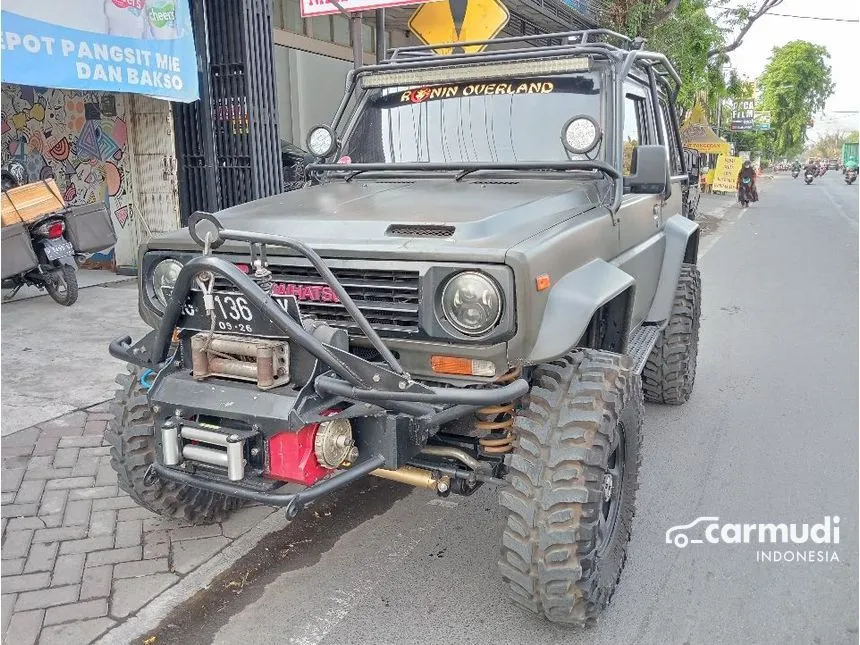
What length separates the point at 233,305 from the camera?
107 inches

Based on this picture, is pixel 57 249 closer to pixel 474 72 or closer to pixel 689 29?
pixel 474 72

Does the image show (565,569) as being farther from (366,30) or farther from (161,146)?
(366,30)

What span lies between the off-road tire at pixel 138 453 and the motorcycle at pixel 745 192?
1017 inches

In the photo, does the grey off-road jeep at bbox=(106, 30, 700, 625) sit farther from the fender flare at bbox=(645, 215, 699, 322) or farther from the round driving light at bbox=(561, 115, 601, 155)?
the fender flare at bbox=(645, 215, 699, 322)

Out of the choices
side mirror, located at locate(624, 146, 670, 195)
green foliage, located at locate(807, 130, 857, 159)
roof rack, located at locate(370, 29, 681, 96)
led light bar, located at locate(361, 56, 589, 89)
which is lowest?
side mirror, located at locate(624, 146, 670, 195)

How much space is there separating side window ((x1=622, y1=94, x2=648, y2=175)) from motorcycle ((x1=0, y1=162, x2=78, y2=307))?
6.09 meters

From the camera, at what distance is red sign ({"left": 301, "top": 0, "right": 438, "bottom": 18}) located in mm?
7200

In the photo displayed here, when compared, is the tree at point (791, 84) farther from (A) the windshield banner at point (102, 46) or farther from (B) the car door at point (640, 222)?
(B) the car door at point (640, 222)

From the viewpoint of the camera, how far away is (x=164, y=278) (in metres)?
3.31

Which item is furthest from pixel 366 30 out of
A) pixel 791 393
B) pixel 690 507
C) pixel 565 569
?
pixel 565 569

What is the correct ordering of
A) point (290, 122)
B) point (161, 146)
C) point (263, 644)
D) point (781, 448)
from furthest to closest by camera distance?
point (290, 122)
point (161, 146)
point (781, 448)
point (263, 644)

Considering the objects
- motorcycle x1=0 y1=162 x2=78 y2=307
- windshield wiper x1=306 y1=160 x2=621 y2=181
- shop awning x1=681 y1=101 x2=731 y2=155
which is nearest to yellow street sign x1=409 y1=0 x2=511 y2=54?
windshield wiper x1=306 y1=160 x2=621 y2=181

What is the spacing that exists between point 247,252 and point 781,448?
143 inches

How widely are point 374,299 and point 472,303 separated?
41cm
